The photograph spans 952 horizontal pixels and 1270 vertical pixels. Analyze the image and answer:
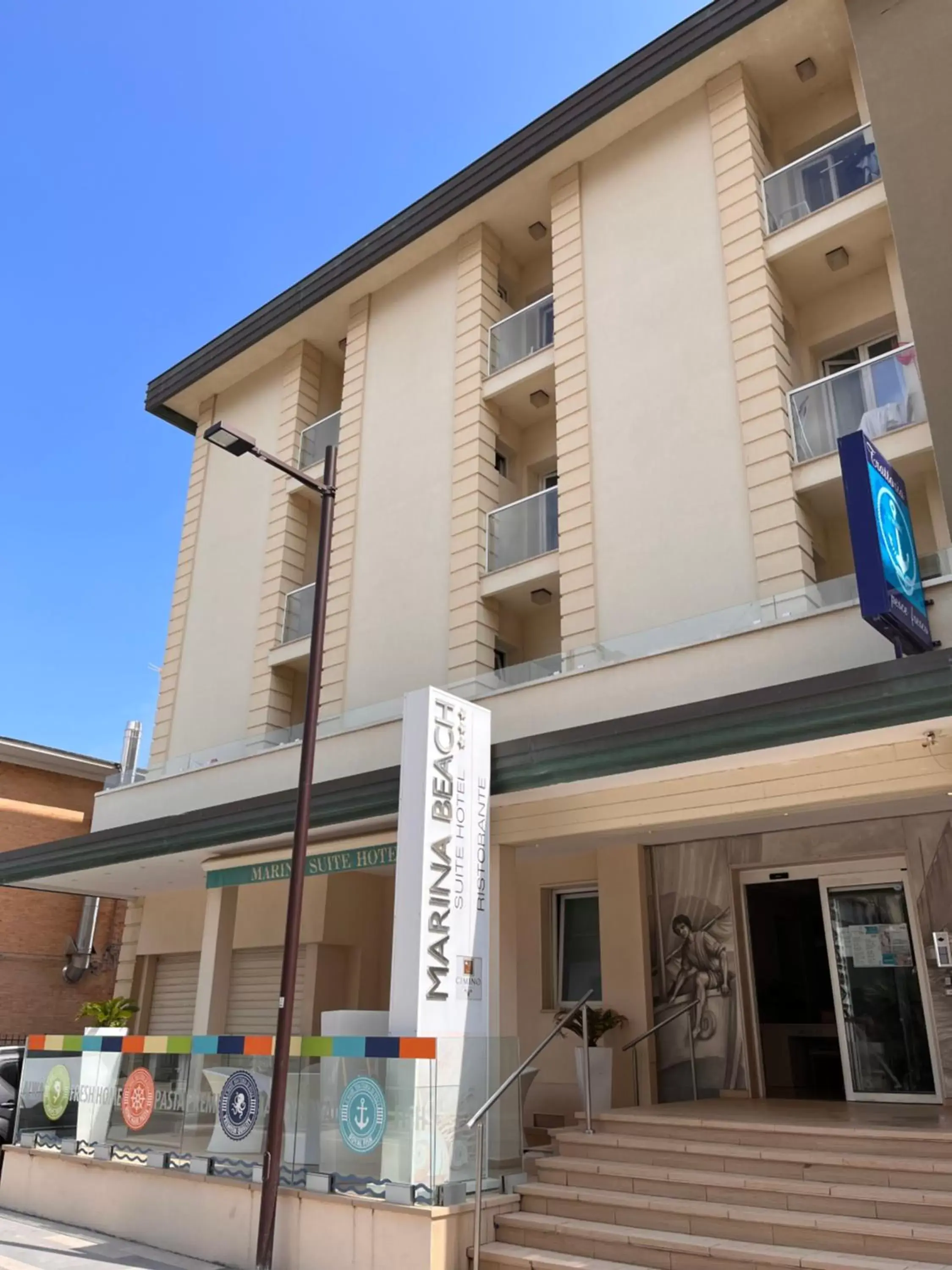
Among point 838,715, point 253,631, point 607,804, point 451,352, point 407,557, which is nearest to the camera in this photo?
point 838,715

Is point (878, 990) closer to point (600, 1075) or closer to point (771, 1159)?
point (600, 1075)

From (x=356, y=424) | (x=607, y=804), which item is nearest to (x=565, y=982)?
(x=607, y=804)

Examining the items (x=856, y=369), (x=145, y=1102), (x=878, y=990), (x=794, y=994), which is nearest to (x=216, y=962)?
(x=145, y=1102)

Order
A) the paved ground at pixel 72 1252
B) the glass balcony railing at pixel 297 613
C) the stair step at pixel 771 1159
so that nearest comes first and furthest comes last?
1. the stair step at pixel 771 1159
2. the paved ground at pixel 72 1252
3. the glass balcony railing at pixel 297 613

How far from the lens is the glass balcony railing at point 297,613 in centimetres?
1823

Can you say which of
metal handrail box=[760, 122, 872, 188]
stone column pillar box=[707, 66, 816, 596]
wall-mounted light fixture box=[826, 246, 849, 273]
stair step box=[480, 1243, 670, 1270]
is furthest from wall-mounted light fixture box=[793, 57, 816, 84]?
stair step box=[480, 1243, 670, 1270]

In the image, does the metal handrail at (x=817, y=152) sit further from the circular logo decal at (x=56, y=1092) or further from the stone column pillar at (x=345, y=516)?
the circular logo decal at (x=56, y=1092)

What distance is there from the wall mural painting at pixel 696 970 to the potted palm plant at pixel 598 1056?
2.37 ft

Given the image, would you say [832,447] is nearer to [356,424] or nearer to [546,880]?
[546,880]

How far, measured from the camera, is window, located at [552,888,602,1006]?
13586mm

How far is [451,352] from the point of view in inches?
693

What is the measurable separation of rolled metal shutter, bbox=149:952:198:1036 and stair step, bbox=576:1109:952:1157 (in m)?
9.97

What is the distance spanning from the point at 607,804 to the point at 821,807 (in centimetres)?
231

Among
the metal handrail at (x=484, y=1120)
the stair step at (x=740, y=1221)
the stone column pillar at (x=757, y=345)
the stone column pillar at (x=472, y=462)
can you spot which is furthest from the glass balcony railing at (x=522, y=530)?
the stair step at (x=740, y=1221)
